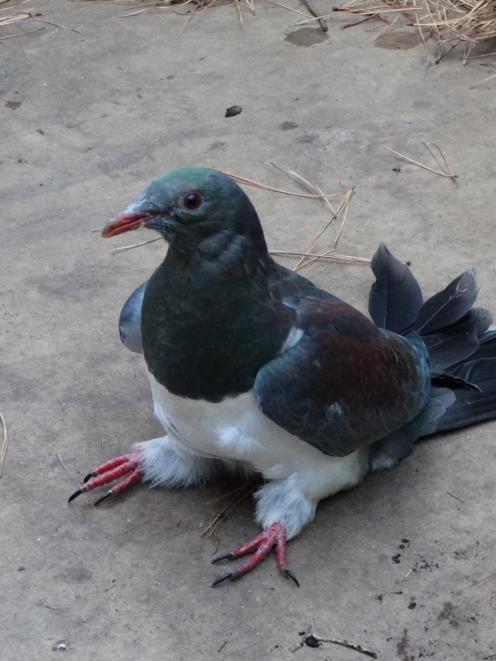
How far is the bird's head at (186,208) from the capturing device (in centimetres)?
270

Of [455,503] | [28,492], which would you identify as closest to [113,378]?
[28,492]

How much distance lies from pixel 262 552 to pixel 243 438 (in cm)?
35

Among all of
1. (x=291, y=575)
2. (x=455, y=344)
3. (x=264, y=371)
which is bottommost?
(x=291, y=575)

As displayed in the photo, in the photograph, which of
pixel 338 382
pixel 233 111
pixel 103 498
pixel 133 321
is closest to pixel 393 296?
pixel 338 382

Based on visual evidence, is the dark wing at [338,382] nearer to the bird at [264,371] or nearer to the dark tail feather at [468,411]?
the bird at [264,371]

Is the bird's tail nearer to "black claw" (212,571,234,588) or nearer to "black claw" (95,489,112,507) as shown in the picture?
"black claw" (212,571,234,588)

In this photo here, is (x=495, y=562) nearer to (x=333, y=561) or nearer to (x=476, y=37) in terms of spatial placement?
(x=333, y=561)

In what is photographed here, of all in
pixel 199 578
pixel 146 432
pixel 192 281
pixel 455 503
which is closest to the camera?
pixel 192 281

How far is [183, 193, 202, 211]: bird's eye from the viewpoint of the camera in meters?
2.70

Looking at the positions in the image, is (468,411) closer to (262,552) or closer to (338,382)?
(338,382)

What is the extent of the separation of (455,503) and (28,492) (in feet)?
4.09

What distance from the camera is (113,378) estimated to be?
371 cm

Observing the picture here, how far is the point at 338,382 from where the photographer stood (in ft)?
9.84

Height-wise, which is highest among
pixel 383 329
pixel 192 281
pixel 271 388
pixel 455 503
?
pixel 192 281
